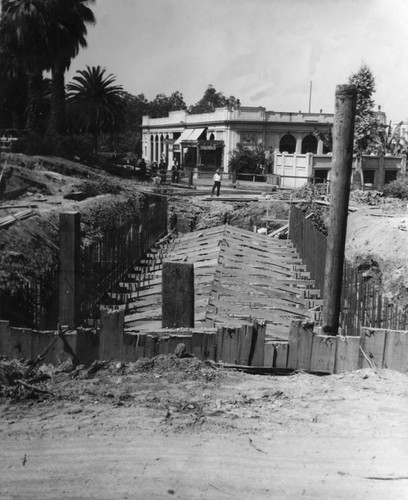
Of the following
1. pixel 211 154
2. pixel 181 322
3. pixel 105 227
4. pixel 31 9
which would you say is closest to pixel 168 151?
pixel 211 154

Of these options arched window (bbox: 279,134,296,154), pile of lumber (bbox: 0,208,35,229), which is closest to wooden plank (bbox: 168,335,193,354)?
pile of lumber (bbox: 0,208,35,229)

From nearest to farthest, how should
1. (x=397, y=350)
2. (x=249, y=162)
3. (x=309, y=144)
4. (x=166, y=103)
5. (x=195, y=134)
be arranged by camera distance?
(x=397, y=350) → (x=249, y=162) → (x=309, y=144) → (x=195, y=134) → (x=166, y=103)

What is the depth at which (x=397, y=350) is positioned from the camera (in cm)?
631

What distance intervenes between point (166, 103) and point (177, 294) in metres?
99.6

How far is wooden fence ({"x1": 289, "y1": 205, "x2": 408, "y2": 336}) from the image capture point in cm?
942

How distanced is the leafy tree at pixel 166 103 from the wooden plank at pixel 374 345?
94670mm

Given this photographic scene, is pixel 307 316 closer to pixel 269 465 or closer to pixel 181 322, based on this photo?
pixel 181 322

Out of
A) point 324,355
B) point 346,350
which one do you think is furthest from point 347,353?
point 324,355

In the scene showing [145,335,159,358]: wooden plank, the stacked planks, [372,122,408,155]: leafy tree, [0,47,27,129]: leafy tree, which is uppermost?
Answer: [0,47,27,129]: leafy tree

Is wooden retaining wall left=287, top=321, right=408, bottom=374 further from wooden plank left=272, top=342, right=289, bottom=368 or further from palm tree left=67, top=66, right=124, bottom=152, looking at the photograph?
palm tree left=67, top=66, right=124, bottom=152

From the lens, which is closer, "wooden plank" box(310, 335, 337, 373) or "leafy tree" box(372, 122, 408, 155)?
"wooden plank" box(310, 335, 337, 373)

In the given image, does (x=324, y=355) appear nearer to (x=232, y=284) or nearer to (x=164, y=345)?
(x=164, y=345)

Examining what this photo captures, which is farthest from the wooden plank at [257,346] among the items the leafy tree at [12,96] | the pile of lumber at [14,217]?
the leafy tree at [12,96]

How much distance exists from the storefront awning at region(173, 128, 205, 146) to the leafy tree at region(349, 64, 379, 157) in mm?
18748
